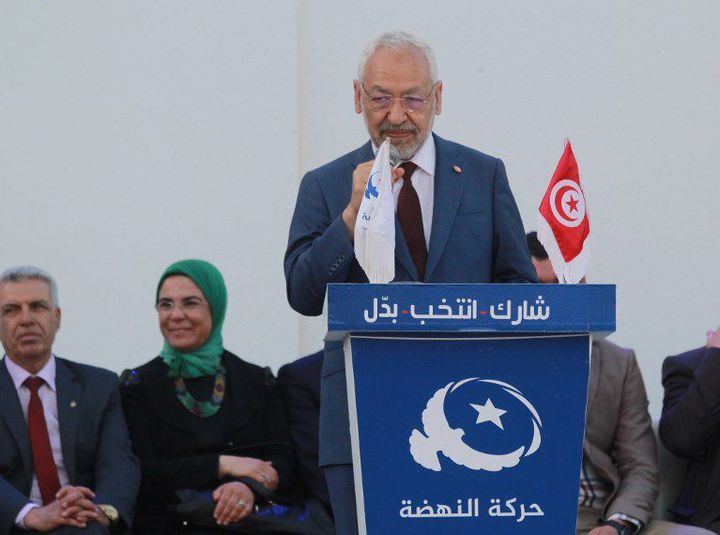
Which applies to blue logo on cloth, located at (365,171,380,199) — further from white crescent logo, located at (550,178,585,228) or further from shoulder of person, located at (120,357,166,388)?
shoulder of person, located at (120,357,166,388)

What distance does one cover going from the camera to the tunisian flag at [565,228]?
3283 mm

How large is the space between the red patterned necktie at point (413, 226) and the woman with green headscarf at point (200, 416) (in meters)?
2.02

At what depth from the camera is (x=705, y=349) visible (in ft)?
16.8

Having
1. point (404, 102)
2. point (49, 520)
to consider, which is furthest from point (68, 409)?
point (404, 102)

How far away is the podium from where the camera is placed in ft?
9.32

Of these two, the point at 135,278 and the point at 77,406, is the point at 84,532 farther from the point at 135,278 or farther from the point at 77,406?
the point at 135,278

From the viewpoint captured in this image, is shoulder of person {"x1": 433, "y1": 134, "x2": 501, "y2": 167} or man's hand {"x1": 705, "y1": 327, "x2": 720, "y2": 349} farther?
man's hand {"x1": 705, "y1": 327, "x2": 720, "y2": 349}

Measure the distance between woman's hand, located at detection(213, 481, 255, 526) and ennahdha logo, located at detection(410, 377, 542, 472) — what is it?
2.20 m

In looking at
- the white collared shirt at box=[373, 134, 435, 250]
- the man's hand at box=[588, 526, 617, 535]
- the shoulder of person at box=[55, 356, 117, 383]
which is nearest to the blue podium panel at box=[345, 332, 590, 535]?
the white collared shirt at box=[373, 134, 435, 250]

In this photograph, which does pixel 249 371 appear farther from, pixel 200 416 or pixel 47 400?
pixel 47 400

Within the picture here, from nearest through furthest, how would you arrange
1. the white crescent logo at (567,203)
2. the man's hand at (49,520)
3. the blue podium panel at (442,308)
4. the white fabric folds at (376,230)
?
the blue podium panel at (442,308), the white fabric folds at (376,230), the white crescent logo at (567,203), the man's hand at (49,520)

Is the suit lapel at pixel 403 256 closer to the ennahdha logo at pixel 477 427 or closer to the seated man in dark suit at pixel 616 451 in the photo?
the ennahdha logo at pixel 477 427

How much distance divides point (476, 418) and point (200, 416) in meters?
2.55

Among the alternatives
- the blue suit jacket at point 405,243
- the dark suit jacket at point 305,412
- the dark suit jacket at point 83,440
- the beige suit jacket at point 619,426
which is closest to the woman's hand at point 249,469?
the dark suit jacket at point 305,412
